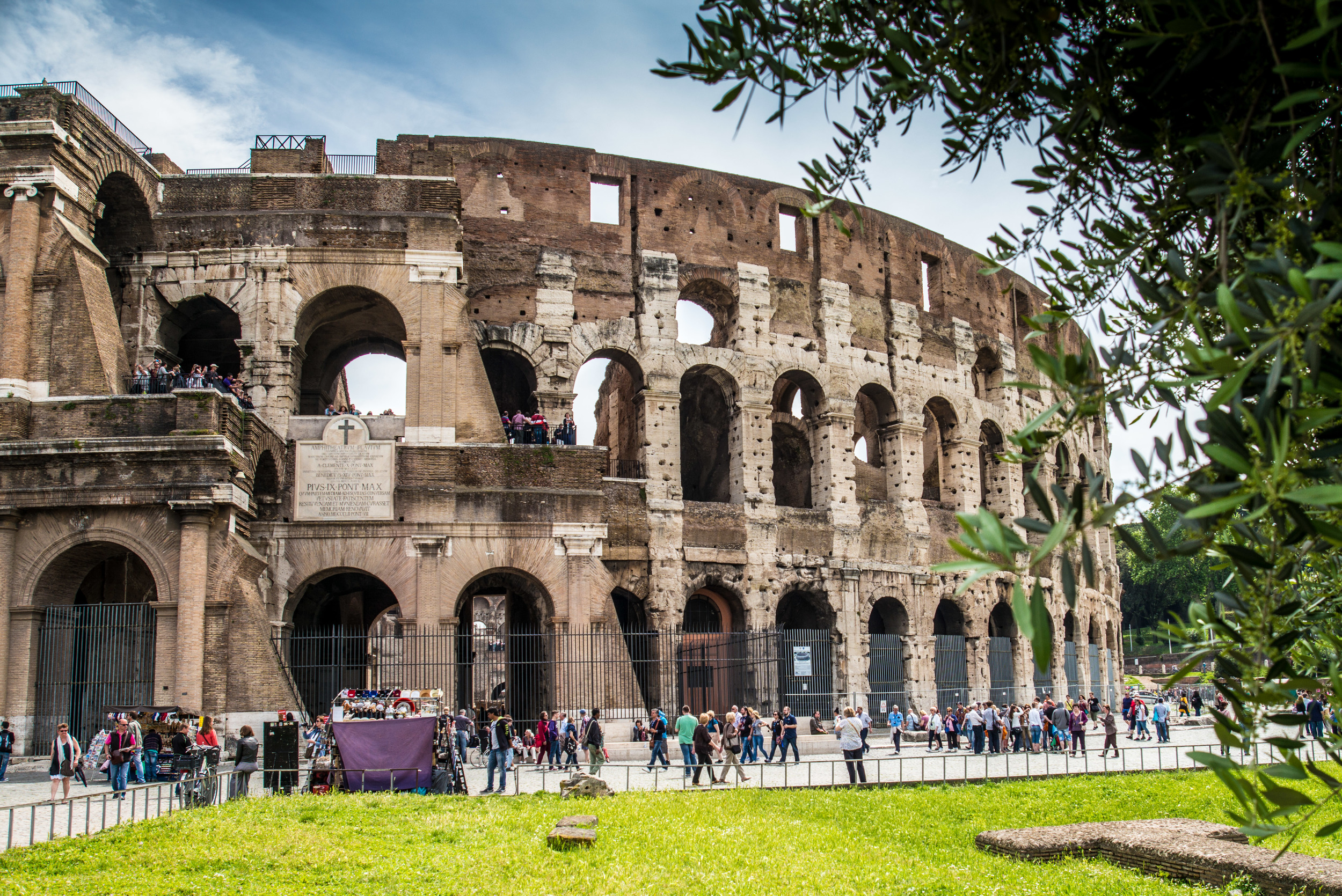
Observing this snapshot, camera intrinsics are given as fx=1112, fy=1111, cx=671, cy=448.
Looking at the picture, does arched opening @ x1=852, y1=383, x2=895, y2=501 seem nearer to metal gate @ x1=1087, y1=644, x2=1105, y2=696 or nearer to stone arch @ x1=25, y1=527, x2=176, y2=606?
metal gate @ x1=1087, y1=644, x2=1105, y2=696

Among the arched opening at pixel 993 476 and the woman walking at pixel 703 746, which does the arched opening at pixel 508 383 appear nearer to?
the woman walking at pixel 703 746

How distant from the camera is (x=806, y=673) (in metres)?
20.6

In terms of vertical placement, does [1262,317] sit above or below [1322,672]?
above

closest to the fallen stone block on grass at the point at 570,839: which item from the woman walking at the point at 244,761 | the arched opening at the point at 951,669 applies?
the woman walking at the point at 244,761

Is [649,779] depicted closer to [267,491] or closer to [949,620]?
[267,491]

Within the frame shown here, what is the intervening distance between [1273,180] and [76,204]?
17.9m

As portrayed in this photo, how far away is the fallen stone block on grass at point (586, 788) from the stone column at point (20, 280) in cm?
1027

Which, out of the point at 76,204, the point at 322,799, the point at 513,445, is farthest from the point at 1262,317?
the point at 76,204

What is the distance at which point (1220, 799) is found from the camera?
466 inches

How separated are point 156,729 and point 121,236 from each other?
9.30 m

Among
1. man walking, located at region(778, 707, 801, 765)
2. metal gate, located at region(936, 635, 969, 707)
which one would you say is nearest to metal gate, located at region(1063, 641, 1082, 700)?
metal gate, located at region(936, 635, 969, 707)

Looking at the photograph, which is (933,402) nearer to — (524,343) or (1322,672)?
(524,343)

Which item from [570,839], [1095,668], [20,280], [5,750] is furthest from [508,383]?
[1095,668]

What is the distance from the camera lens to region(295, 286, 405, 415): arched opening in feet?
64.0
